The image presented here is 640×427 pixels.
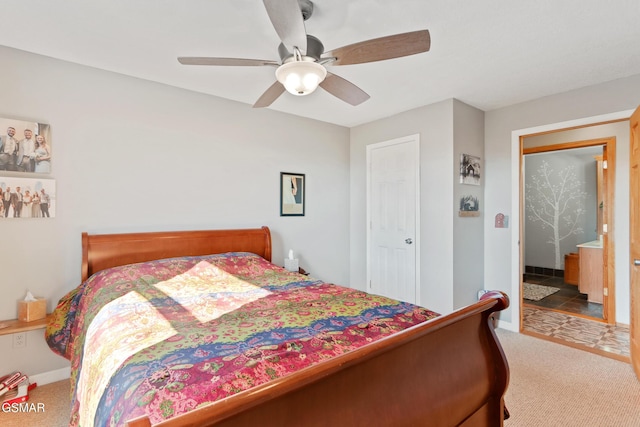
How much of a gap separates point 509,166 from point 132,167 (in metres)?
3.82

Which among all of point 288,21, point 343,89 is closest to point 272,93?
point 343,89

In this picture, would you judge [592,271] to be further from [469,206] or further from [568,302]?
[469,206]

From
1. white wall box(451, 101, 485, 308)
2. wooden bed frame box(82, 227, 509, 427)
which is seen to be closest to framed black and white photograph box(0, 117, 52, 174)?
wooden bed frame box(82, 227, 509, 427)

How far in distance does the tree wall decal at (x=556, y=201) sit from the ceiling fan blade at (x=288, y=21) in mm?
5269

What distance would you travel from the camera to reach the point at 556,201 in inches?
210

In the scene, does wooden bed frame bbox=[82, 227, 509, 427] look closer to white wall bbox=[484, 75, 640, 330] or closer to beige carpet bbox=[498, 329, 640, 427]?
beige carpet bbox=[498, 329, 640, 427]

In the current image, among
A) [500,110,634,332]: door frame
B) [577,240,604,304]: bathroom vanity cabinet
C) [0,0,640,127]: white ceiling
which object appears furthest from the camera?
[577,240,604,304]: bathroom vanity cabinet

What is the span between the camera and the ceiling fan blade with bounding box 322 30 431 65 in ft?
4.96

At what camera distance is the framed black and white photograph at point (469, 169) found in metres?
3.44

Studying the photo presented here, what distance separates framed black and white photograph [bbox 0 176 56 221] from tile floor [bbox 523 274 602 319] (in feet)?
18.2

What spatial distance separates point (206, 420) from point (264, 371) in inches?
19.0

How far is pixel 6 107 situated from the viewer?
2.31m

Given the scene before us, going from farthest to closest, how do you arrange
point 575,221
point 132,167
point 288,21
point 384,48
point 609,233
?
1. point 575,221
2. point 609,233
3. point 132,167
4. point 384,48
5. point 288,21

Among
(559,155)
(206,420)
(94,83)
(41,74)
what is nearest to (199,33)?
(94,83)
